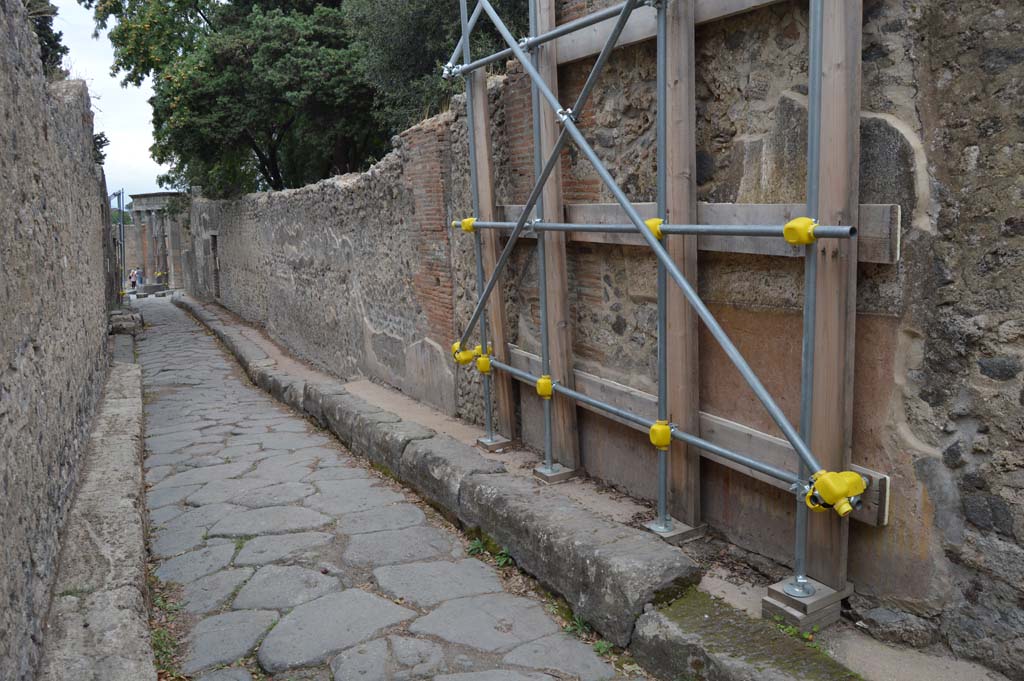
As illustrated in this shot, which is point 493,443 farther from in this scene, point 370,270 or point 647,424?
point 370,270

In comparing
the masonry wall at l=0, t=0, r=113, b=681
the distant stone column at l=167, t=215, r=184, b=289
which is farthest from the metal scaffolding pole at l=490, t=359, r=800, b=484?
the distant stone column at l=167, t=215, r=184, b=289

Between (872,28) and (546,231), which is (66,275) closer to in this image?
(546,231)

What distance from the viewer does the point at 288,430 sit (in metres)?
6.80

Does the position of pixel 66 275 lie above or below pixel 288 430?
above

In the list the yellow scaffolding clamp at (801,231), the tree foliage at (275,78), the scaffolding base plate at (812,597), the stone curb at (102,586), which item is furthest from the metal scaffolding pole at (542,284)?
the tree foliage at (275,78)

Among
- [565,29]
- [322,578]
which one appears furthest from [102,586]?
[565,29]

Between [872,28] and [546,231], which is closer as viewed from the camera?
[872,28]

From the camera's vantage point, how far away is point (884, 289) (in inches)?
105

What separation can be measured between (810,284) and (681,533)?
4.41 ft

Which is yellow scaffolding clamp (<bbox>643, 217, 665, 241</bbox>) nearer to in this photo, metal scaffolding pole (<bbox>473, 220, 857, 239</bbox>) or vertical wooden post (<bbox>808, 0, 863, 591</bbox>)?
metal scaffolding pole (<bbox>473, 220, 857, 239</bbox>)

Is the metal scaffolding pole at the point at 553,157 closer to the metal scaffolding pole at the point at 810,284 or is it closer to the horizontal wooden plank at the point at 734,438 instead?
the horizontal wooden plank at the point at 734,438

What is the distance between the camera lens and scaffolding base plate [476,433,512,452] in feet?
17.1

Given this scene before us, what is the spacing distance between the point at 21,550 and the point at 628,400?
2524 millimetres

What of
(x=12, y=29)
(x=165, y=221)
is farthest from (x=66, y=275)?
(x=165, y=221)
